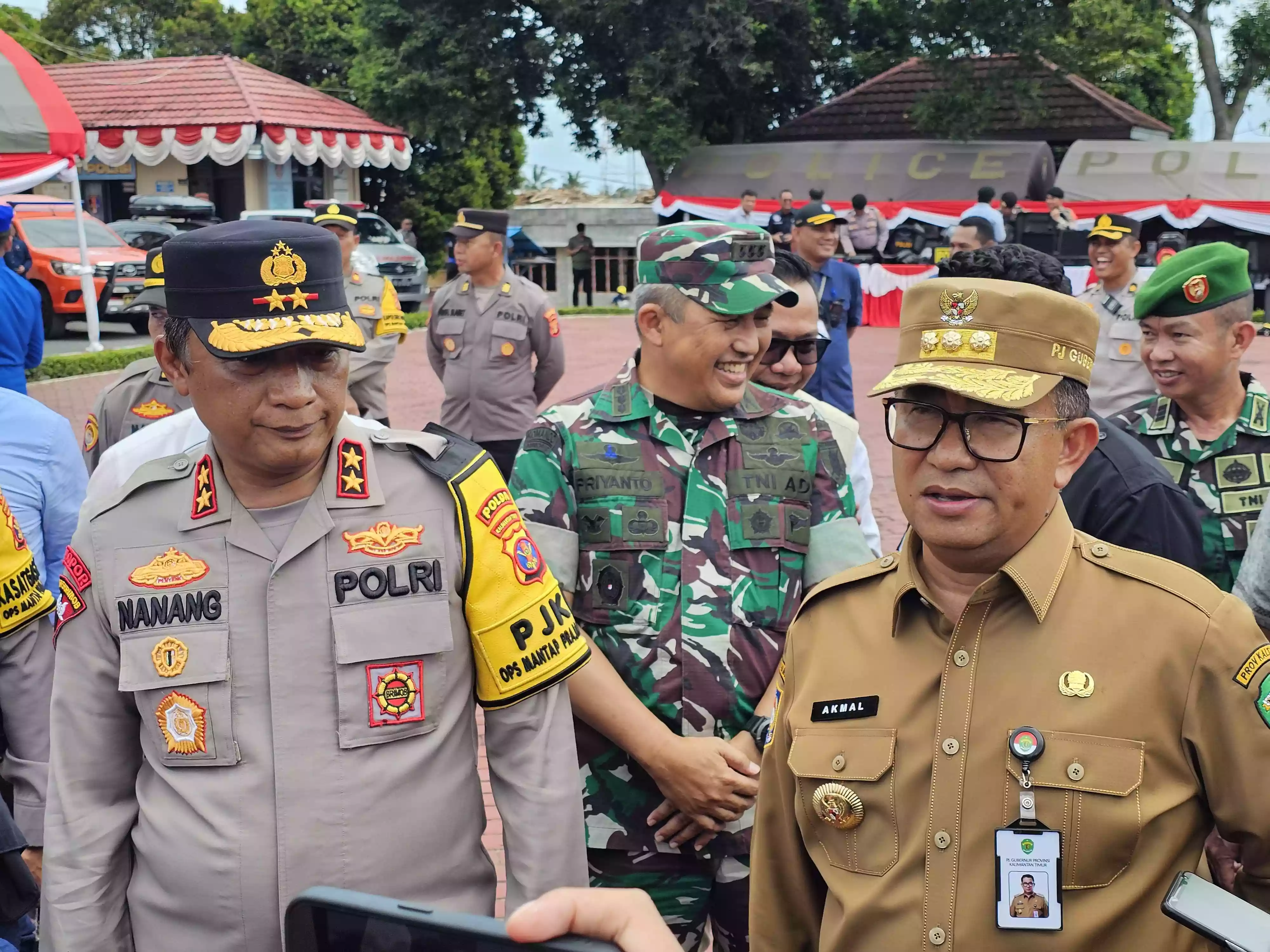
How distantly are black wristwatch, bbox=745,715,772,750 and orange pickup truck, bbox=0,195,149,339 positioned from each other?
55.1ft

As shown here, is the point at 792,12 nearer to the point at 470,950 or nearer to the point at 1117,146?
the point at 1117,146

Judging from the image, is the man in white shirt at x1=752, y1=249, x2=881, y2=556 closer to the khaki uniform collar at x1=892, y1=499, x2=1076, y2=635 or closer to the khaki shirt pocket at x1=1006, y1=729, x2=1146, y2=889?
the khaki uniform collar at x1=892, y1=499, x2=1076, y2=635

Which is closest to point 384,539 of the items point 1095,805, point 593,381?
point 1095,805

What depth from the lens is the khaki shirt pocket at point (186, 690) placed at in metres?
2.20

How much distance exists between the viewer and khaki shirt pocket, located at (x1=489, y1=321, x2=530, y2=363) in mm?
7402

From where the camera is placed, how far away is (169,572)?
89.4 inches

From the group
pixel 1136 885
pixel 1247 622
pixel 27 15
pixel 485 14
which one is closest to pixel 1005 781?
pixel 1136 885

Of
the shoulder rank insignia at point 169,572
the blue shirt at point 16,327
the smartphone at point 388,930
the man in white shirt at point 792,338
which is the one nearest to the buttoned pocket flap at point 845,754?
the smartphone at point 388,930

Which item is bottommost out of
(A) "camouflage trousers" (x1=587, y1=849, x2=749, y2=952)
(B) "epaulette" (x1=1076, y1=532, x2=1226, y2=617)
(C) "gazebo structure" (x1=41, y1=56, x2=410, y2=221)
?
(A) "camouflage trousers" (x1=587, y1=849, x2=749, y2=952)

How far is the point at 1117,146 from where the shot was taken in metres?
23.5

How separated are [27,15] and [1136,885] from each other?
160ft

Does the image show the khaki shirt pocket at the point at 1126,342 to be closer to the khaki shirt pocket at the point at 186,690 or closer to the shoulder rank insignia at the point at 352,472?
the shoulder rank insignia at the point at 352,472

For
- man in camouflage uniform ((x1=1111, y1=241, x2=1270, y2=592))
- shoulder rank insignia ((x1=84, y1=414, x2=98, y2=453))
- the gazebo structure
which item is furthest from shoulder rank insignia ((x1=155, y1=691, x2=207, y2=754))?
the gazebo structure

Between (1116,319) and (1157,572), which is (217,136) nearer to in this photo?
(1116,319)
